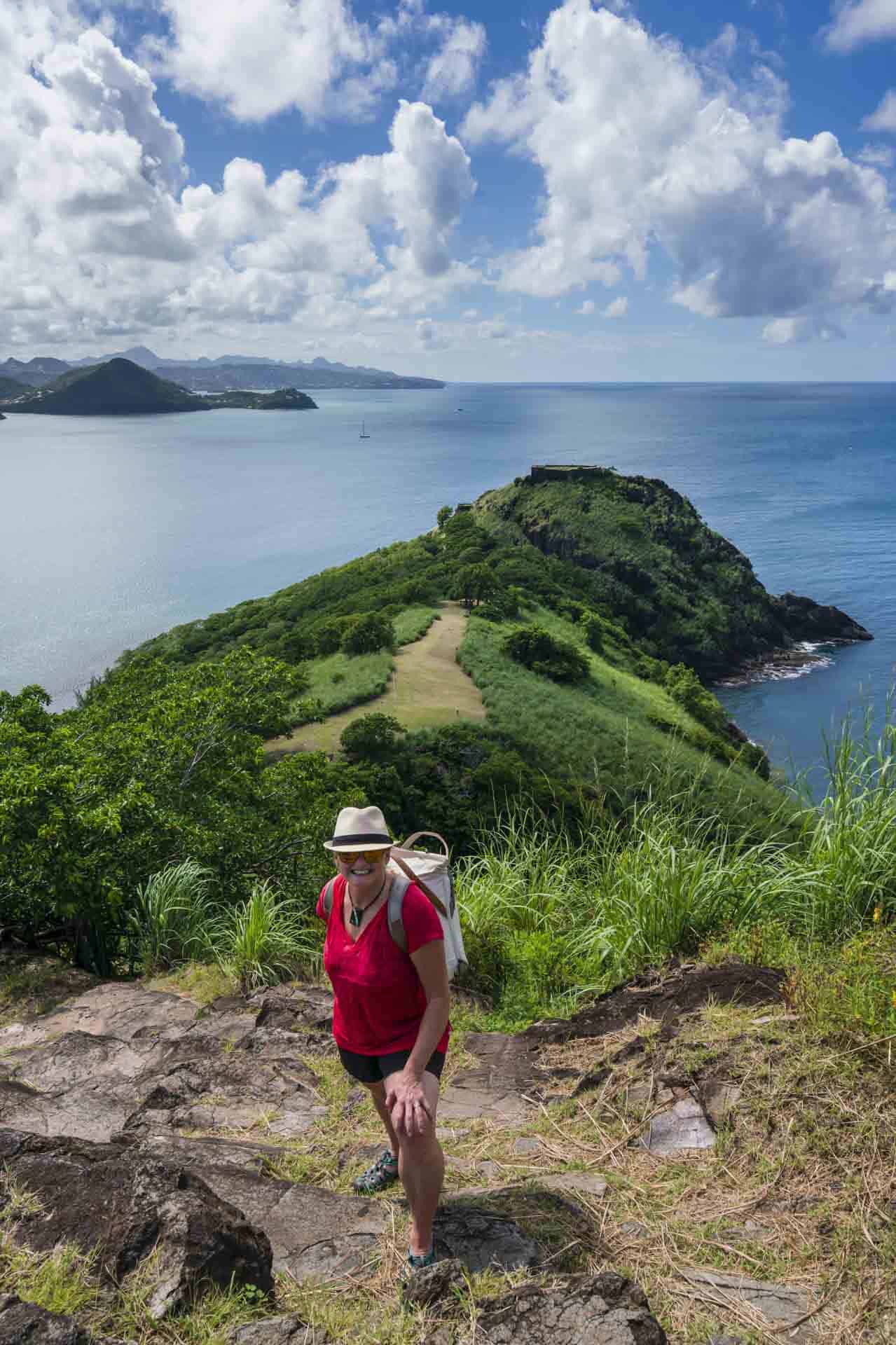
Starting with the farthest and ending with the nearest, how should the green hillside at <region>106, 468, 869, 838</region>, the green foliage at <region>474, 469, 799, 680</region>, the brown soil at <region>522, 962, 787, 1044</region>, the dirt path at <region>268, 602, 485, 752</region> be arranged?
→ 1. the green foliage at <region>474, 469, 799, 680</region>
2. the green hillside at <region>106, 468, 869, 838</region>
3. the dirt path at <region>268, 602, 485, 752</region>
4. the brown soil at <region>522, 962, 787, 1044</region>

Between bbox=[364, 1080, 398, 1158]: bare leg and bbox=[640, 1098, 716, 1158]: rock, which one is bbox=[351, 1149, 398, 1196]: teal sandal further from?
bbox=[640, 1098, 716, 1158]: rock

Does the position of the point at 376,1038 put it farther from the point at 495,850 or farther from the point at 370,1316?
the point at 495,850

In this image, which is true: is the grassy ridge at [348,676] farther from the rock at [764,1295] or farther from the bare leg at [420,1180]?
the rock at [764,1295]

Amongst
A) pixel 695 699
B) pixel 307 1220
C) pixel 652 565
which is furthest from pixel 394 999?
pixel 652 565

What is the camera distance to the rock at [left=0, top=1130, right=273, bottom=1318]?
7.89 ft

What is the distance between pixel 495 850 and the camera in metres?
6.57

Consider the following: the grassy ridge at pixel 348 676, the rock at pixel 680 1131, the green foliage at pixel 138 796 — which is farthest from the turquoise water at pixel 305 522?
the rock at pixel 680 1131

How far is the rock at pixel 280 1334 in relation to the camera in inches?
89.7

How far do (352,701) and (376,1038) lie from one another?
49.1 m

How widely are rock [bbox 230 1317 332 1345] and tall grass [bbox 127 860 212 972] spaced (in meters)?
3.76

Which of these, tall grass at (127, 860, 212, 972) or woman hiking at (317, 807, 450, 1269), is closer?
woman hiking at (317, 807, 450, 1269)

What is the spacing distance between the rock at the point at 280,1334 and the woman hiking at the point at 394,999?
15.7 inches

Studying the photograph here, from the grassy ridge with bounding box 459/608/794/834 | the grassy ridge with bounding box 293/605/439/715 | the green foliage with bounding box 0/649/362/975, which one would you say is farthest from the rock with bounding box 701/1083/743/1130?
the grassy ridge with bounding box 293/605/439/715

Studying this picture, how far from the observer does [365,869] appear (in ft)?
9.20
